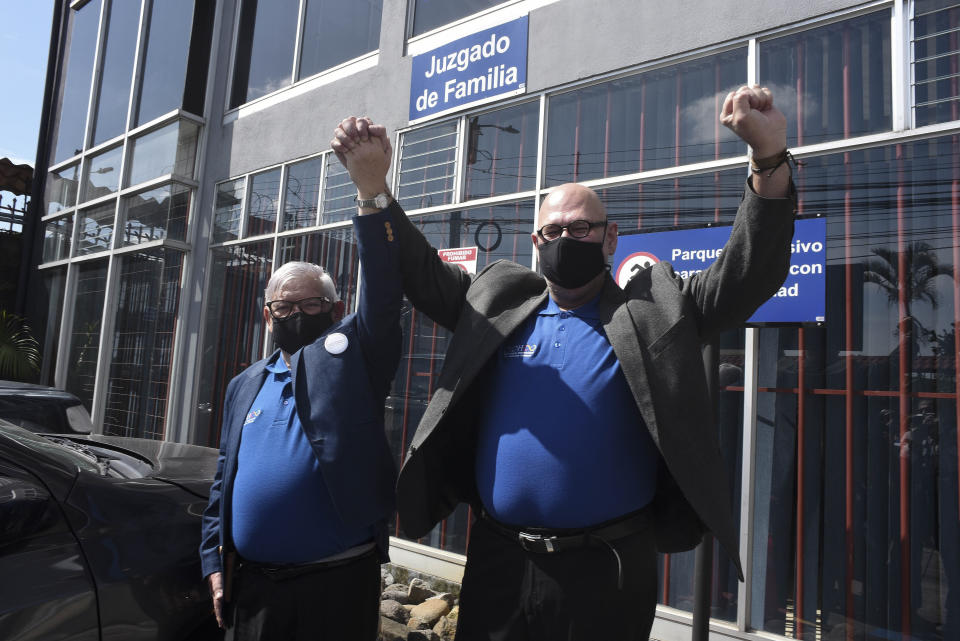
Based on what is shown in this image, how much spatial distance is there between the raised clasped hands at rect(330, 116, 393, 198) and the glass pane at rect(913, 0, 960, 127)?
10.2ft

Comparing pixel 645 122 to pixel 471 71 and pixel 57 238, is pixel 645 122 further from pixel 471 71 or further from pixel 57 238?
pixel 57 238

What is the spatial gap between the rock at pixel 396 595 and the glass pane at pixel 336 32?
4924 millimetres

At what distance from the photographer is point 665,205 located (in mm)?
4355

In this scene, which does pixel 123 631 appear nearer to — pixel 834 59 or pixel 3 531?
pixel 3 531

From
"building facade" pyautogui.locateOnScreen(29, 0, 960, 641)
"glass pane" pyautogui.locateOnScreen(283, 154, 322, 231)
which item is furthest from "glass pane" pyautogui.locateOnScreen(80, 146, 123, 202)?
"glass pane" pyautogui.locateOnScreen(283, 154, 322, 231)

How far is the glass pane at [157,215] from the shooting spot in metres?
8.12

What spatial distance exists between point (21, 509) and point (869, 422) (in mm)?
3708

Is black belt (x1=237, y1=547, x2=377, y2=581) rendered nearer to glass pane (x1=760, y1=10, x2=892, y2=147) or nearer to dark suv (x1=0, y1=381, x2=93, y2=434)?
dark suv (x1=0, y1=381, x2=93, y2=434)

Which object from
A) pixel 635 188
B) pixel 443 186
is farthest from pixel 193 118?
pixel 635 188

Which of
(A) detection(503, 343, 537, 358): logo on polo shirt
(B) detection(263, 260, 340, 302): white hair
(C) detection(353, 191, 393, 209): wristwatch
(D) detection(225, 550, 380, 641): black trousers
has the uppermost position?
(C) detection(353, 191, 393, 209): wristwatch

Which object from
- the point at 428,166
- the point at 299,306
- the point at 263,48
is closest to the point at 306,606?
the point at 299,306

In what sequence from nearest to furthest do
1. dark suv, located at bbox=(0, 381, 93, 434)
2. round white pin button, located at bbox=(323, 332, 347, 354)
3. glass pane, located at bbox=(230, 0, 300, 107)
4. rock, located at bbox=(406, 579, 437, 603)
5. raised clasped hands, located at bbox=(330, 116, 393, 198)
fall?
1. raised clasped hands, located at bbox=(330, 116, 393, 198)
2. round white pin button, located at bbox=(323, 332, 347, 354)
3. dark suv, located at bbox=(0, 381, 93, 434)
4. rock, located at bbox=(406, 579, 437, 603)
5. glass pane, located at bbox=(230, 0, 300, 107)

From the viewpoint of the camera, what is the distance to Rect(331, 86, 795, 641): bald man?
163 centimetres

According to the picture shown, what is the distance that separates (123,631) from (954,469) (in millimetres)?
3623
